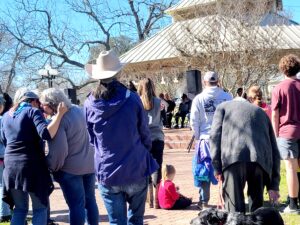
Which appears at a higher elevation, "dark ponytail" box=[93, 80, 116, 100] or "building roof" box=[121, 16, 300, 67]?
"building roof" box=[121, 16, 300, 67]

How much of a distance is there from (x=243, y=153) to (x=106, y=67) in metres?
1.49

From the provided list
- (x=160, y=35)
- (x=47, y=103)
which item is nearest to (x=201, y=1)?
(x=160, y=35)

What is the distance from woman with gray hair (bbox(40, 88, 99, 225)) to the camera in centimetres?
503

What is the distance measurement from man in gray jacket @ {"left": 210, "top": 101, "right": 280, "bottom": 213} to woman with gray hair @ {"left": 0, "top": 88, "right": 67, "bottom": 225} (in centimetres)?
160

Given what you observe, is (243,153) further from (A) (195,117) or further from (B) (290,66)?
(A) (195,117)

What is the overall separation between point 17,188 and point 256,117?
2430 mm

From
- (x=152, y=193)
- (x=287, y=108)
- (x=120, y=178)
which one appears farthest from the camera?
(x=152, y=193)

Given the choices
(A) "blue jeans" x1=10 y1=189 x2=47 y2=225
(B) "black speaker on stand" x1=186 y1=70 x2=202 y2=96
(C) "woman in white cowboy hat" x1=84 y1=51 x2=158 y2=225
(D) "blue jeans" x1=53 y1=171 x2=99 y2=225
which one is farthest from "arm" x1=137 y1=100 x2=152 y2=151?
(B) "black speaker on stand" x1=186 y1=70 x2=202 y2=96

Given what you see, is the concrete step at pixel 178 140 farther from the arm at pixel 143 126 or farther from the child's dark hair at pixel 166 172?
the arm at pixel 143 126

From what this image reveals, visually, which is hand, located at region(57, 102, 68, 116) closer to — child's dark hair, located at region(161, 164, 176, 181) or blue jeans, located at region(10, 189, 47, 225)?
blue jeans, located at region(10, 189, 47, 225)

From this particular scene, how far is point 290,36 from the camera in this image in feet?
73.6

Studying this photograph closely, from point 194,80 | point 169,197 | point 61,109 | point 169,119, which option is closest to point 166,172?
point 169,197

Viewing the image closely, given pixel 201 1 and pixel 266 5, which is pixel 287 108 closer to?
pixel 266 5

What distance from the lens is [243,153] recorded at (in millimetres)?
4594
